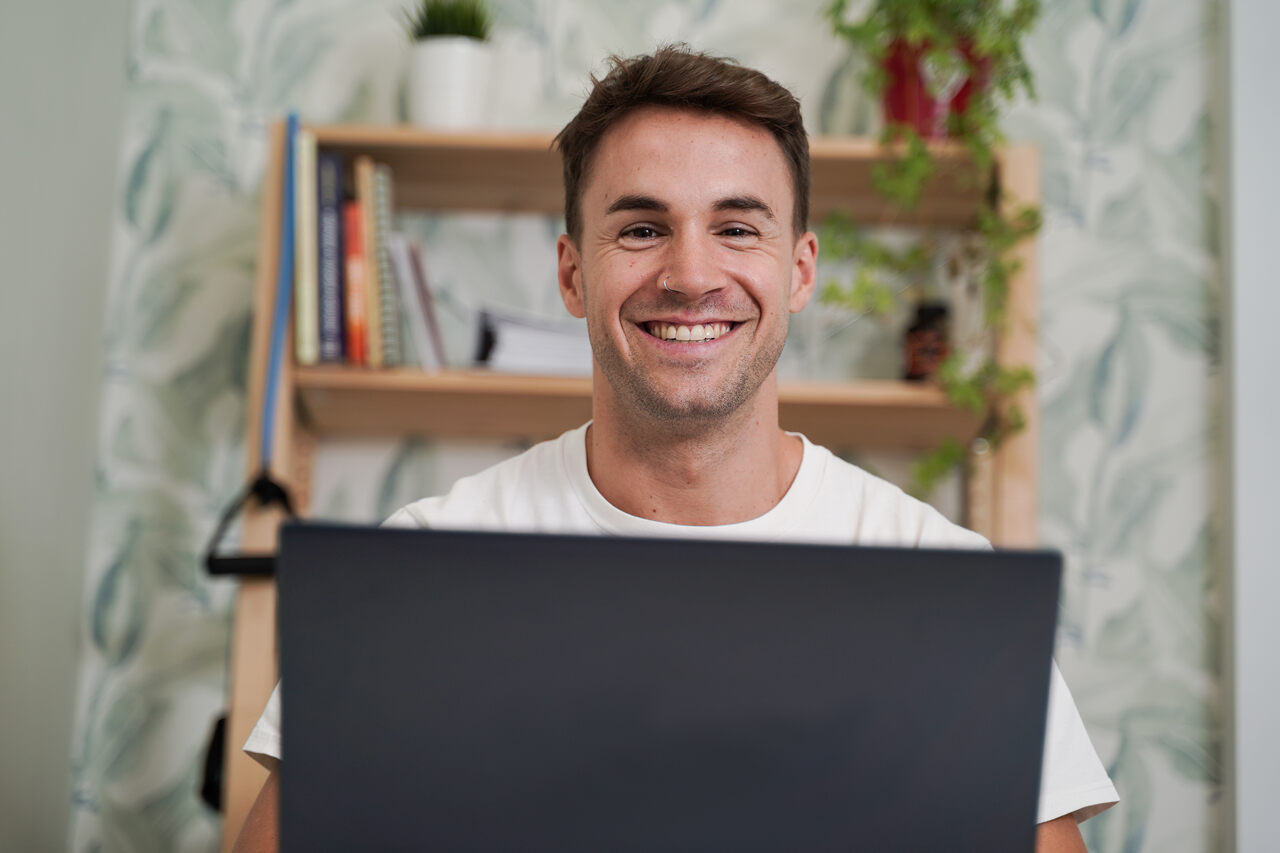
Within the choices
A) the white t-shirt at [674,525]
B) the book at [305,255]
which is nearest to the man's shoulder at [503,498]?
the white t-shirt at [674,525]

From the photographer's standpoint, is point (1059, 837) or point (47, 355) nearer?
point (1059, 837)

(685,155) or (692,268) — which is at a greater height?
(685,155)

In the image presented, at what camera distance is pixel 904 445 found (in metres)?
2.02

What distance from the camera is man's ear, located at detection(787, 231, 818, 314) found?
4.49ft

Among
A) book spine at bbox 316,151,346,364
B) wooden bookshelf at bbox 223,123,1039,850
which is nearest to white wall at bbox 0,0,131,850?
wooden bookshelf at bbox 223,123,1039,850

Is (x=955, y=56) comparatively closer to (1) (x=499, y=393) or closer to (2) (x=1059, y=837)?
(1) (x=499, y=393)

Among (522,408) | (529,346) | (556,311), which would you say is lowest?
(522,408)

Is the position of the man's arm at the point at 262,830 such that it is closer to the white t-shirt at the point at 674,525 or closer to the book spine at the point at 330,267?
the white t-shirt at the point at 674,525

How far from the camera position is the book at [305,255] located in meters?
1.71

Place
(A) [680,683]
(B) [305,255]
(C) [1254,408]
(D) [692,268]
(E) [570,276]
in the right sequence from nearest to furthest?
(A) [680,683] → (D) [692,268] → (E) [570,276] → (B) [305,255] → (C) [1254,408]

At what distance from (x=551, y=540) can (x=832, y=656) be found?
0.54 ft

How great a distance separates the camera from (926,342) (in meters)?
1.82

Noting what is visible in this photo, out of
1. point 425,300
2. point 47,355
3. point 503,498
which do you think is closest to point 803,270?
point 503,498

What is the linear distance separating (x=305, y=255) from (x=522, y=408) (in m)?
0.45
